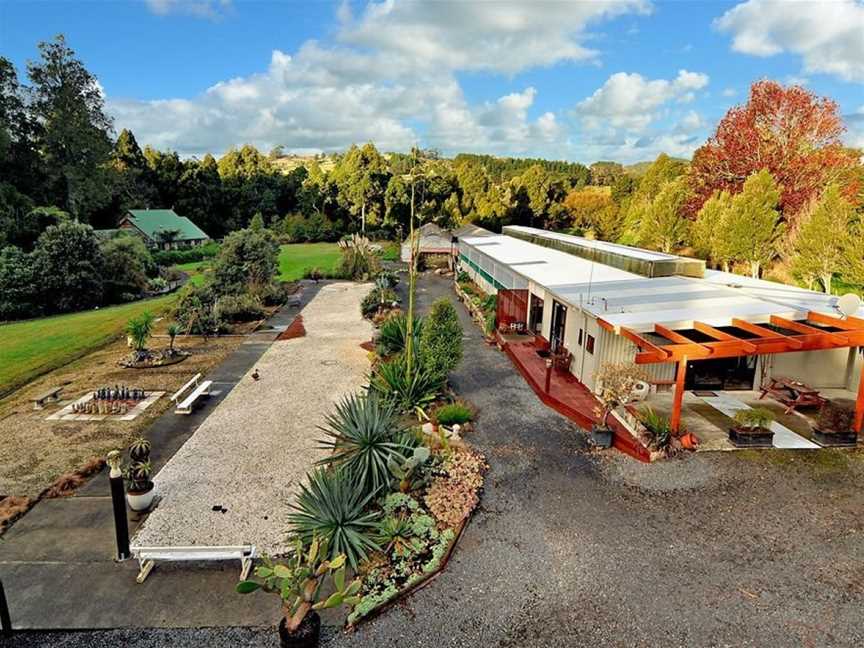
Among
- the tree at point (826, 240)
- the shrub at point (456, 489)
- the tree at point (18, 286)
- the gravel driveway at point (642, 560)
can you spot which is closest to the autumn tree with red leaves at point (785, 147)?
the tree at point (826, 240)

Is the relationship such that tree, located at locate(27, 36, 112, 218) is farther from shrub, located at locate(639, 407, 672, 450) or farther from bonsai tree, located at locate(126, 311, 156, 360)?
shrub, located at locate(639, 407, 672, 450)

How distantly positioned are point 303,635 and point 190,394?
972 cm

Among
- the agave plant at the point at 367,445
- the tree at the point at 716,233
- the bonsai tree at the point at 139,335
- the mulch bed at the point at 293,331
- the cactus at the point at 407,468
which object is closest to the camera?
the agave plant at the point at 367,445

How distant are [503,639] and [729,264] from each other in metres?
29.5

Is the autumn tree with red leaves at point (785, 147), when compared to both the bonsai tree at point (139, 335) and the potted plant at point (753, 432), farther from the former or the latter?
the bonsai tree at point (139, 335)

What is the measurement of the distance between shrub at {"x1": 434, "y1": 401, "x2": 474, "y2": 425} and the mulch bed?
10920 mm

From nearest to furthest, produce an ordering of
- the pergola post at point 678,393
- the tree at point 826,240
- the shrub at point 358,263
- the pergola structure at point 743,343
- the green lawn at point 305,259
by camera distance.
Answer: the pergola structure at point 743,343 < the pergola post at point 678,393 < the tree at point 826,240 < the shrub at point 358,263 < the green lawn at point 305,259

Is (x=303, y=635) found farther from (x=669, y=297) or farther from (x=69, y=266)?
(x=69, y=266)

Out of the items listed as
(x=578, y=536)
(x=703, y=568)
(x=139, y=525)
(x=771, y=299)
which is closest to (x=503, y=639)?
(x=578, y=536)

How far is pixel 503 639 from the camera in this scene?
18.5 ft

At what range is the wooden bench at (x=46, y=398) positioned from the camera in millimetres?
→ 13000

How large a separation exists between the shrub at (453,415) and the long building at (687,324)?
11.9 feet

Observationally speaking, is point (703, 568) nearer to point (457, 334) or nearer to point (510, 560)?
point (510, 560)

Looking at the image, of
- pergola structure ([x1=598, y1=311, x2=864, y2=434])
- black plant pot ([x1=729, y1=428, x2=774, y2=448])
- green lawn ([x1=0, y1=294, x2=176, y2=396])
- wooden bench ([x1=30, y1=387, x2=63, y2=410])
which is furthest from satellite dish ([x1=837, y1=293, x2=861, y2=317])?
green lawn ([x1=0, y1=294, x2=176, y2=396])
